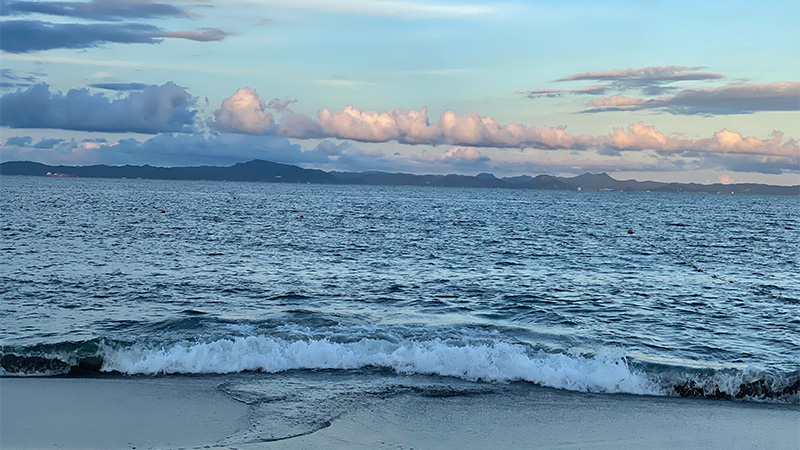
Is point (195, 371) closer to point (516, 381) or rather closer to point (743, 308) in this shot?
point (516, 381)

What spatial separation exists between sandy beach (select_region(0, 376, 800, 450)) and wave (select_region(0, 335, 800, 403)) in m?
0.60

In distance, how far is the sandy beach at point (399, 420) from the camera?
10805 millimetres

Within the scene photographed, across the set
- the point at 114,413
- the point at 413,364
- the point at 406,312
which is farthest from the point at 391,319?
the point at 114,413

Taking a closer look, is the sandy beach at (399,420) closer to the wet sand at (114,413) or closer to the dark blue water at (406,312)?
the wet sand at (114,413)

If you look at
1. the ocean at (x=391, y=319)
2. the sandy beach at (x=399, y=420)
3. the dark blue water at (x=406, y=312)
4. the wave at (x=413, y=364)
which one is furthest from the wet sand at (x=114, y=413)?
the dark blue water at (x=406, y=312)

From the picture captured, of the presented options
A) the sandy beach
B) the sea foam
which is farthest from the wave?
the sandy beach

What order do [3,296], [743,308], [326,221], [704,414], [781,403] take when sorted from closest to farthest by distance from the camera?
[704,414] < [781,403] < [3,296] < [743,308] < [326,221]

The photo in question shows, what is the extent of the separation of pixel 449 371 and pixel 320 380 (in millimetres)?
3033

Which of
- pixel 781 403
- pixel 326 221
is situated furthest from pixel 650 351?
pixel 326 221

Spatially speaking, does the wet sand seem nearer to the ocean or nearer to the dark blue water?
the ocean

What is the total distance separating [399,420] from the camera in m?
12.0

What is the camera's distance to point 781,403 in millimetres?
14414

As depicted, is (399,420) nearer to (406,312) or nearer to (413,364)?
(413,364)

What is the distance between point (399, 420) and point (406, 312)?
959cm
